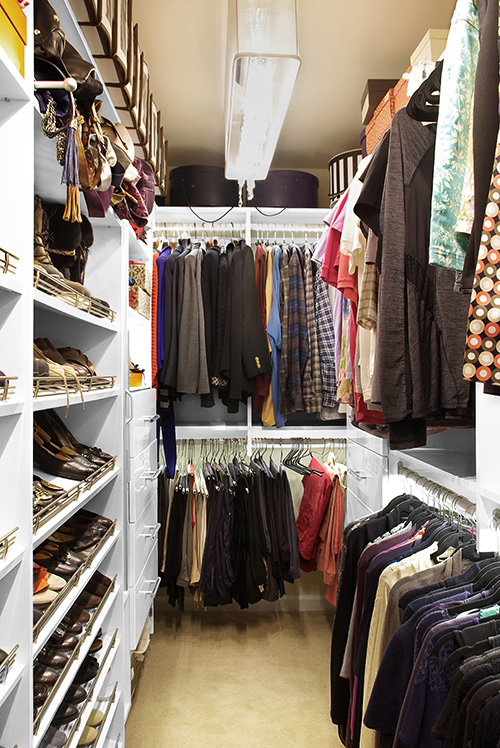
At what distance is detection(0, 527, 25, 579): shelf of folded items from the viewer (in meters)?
0.87

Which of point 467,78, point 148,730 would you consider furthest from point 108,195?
point 148,730

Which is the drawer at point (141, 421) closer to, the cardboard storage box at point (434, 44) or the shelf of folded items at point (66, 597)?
the shelf of folded items at point (66, 597)

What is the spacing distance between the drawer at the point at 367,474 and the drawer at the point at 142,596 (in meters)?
1.07

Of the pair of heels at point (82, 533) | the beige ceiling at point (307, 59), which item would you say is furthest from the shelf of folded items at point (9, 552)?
the beige ceiling at point (307, 59)

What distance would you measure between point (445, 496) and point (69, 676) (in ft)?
3.94

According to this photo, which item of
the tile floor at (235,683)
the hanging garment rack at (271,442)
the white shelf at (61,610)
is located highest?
the hanging garment rack at (271,442)

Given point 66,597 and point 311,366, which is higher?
point 311,366

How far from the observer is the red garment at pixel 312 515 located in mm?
2832

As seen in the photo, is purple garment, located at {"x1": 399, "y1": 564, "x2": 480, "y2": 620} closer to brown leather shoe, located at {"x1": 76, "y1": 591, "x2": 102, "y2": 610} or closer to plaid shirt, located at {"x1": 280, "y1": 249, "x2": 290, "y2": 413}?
brown leather shoe, located at {"x1": 76, "y1": 591, "x2": 102, "y2": 610}

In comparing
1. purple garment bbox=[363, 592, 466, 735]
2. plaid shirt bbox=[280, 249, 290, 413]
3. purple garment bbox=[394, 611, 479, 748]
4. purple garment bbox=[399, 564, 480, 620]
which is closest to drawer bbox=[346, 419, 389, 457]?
plaid shirt bbox=[280, 249, 290, 413]

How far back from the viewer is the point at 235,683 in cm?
251

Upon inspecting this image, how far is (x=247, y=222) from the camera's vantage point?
3.13 meters

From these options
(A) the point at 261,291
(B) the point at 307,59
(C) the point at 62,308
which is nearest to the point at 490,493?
(C) the point at 62,308

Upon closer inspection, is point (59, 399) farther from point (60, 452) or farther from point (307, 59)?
point (307, 59)
